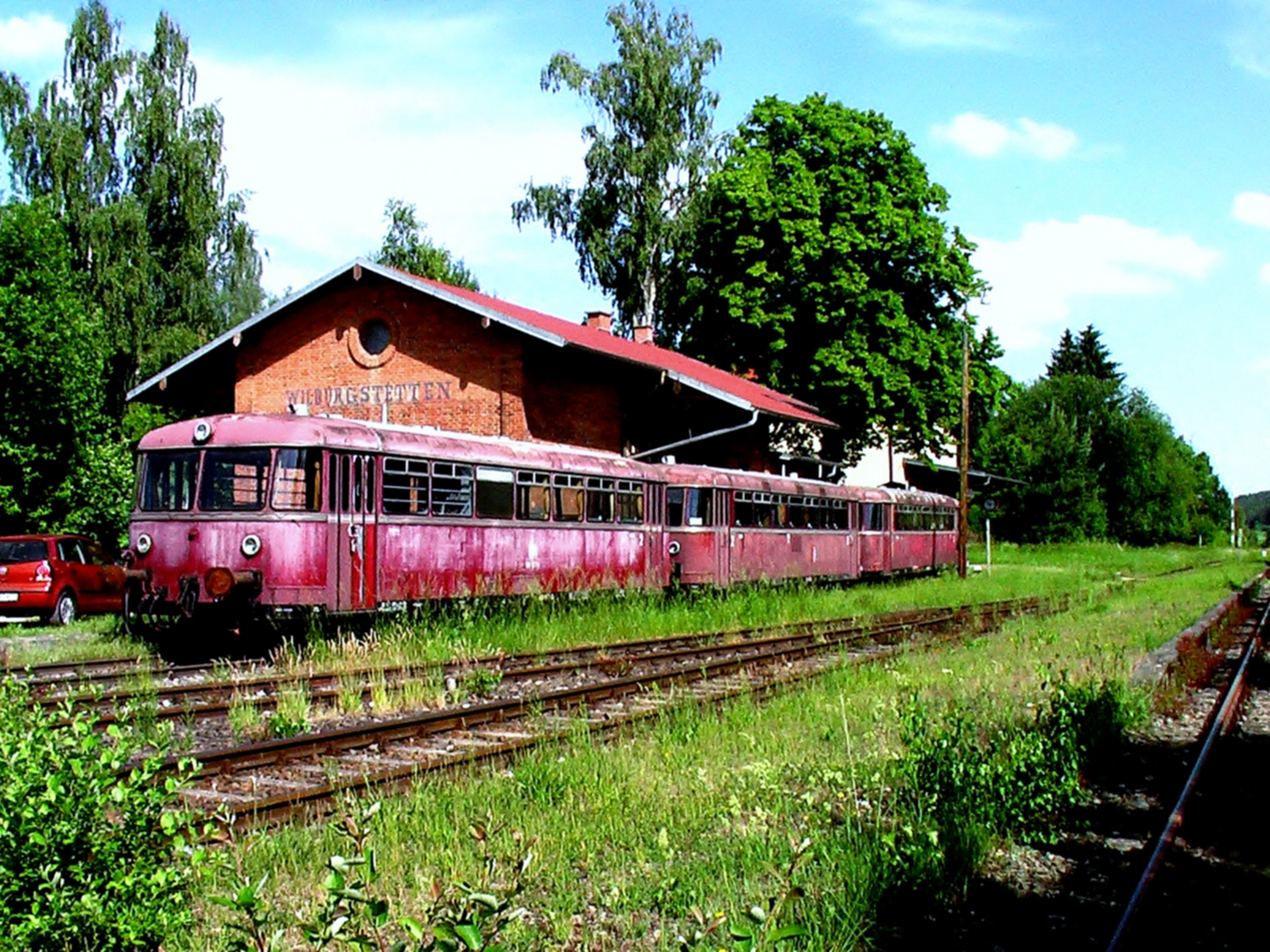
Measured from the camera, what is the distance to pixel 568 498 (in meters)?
Answer: 19.0

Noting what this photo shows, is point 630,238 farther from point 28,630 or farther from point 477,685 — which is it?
point 477,685

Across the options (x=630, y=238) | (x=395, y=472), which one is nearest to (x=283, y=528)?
(x=395, y=472)

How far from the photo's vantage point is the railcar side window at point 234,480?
1437 centimetres

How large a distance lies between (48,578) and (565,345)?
1055 cm

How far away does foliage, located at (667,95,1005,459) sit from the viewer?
110ft

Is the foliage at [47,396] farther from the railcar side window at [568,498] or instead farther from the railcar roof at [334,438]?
the railcar side window at [568,498]

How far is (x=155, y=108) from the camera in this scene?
38.3 m

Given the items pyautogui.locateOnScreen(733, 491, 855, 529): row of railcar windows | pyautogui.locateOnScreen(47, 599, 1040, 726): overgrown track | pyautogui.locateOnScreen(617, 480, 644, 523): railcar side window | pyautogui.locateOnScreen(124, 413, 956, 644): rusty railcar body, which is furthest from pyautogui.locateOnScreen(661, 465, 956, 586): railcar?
pyautogui.locateOnScreen(47, 599, 1040, 726): overgrown track

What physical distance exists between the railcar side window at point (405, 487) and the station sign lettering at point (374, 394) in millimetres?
11521

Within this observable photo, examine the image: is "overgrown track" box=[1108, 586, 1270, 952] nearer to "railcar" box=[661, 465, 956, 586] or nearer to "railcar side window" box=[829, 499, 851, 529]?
"railcar" box=[661, 465, 956, 586]

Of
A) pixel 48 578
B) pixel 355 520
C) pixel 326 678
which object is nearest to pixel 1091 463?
pixel 48 578

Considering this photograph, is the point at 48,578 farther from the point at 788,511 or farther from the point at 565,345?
the point at 788,511

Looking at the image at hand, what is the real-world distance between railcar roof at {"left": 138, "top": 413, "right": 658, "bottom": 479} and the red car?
4.63 m

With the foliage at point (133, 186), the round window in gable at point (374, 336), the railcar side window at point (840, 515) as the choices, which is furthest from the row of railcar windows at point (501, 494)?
the foliage at point (133, 186)
